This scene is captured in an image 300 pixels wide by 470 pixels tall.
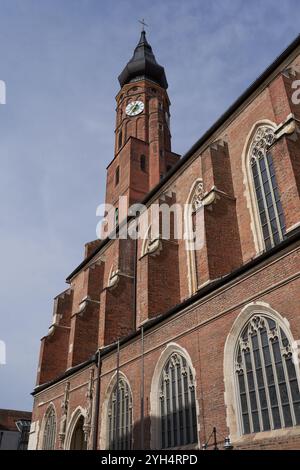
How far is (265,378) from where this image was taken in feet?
36.7

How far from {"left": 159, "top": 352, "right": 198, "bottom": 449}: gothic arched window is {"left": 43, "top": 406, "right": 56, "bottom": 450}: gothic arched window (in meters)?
10.6

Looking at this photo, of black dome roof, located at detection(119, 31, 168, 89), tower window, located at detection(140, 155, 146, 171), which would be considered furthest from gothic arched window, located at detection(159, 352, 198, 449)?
black dome roof, located at detection(119, 31, 168, 89)

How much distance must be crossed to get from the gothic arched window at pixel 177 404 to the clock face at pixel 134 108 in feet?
98.8

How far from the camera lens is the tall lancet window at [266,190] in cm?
1509

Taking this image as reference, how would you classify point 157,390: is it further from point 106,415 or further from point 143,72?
point 143,72

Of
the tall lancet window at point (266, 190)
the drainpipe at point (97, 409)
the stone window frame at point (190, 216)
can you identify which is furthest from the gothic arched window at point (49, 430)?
the tall lancet window at point (266, 190)

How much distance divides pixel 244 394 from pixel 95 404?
899 cm

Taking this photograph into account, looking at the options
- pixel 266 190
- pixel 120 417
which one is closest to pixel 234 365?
pixel 266 190

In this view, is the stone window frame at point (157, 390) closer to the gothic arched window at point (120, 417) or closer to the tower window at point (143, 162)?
the gothic arched window at point (120, 417)

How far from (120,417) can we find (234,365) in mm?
6957

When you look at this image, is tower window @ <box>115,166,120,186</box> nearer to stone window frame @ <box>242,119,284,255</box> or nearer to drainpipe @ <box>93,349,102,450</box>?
drainpipe @ <box>93,349,102,450</box>

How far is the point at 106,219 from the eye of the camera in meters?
35.8
